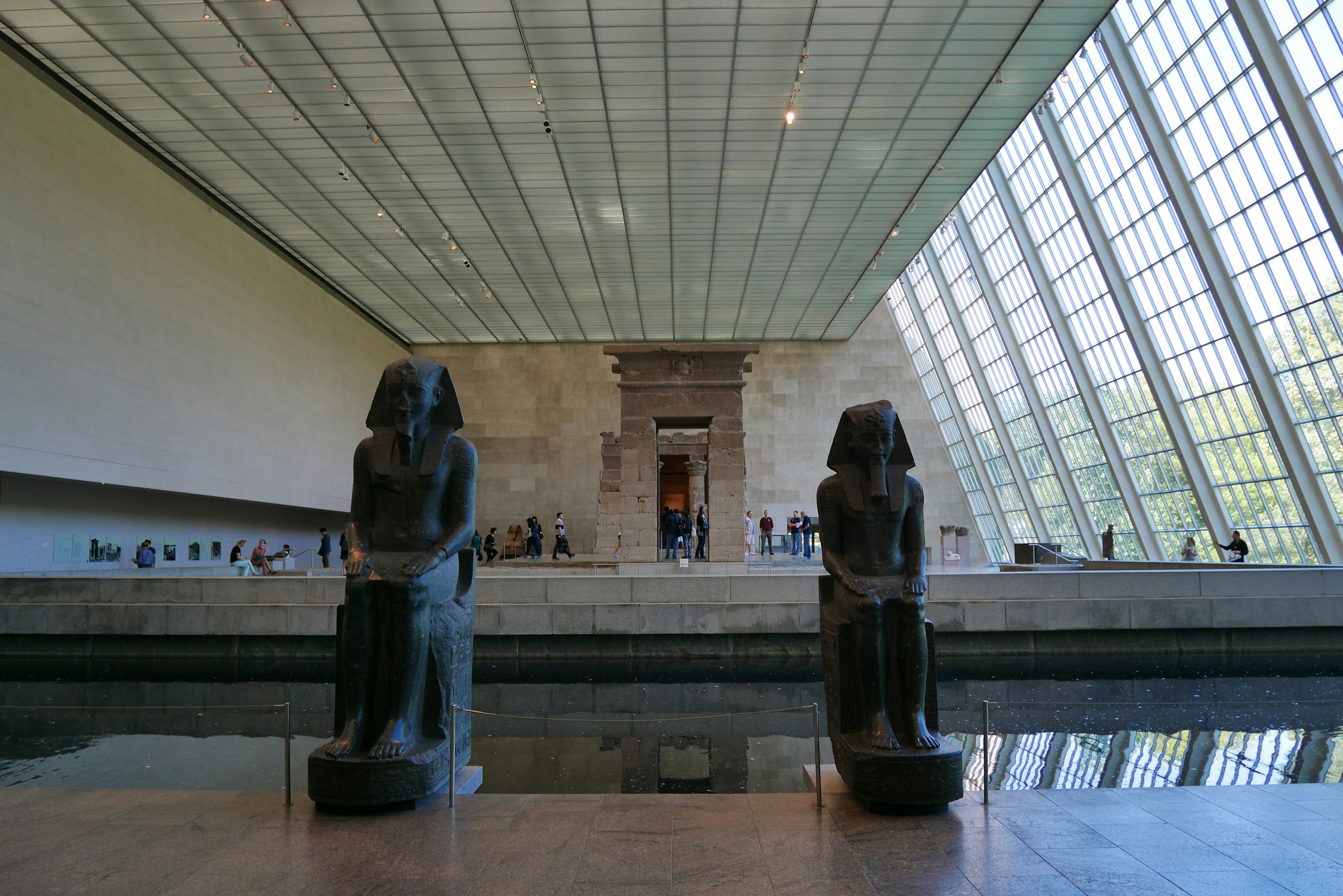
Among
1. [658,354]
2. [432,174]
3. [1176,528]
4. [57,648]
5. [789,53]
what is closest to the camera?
[57,648]

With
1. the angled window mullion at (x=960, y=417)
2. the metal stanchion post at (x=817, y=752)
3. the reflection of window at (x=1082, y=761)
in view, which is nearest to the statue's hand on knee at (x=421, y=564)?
the metal stanchion post at (x=817, y=752)

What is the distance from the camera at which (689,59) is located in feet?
50.0

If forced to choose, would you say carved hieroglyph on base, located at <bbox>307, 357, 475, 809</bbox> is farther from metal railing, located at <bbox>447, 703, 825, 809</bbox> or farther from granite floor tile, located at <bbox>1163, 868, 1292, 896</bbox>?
granite floor tile, located at <bbox>1163, 868, 1292, 896</bbox>

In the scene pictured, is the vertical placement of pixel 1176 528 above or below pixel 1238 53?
below

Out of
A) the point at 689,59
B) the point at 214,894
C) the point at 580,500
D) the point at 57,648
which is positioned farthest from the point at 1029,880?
the point at 580,500

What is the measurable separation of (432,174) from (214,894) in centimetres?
1823

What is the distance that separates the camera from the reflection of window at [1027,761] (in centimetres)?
541

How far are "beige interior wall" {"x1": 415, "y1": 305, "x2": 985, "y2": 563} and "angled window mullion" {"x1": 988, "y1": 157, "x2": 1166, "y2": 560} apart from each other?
11456 millimetres

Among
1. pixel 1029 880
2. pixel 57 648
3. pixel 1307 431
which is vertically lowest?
pixel 1029 880

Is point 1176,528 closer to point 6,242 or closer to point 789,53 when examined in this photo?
point 789,53

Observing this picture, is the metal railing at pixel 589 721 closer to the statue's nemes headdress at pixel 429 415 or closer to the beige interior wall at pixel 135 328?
the statue's nemes headdress at pixel 429 415

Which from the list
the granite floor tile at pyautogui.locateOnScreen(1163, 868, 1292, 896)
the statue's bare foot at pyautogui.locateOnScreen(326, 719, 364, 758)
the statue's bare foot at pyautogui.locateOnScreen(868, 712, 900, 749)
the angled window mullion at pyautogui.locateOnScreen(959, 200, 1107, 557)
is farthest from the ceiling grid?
the granite floor tile at pyautogui.locateOnScreen(1163, 868, 1292, 896)

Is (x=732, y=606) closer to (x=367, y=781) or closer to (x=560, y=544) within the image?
(x=367, y=781)

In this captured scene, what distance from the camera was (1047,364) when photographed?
79.1 ft
